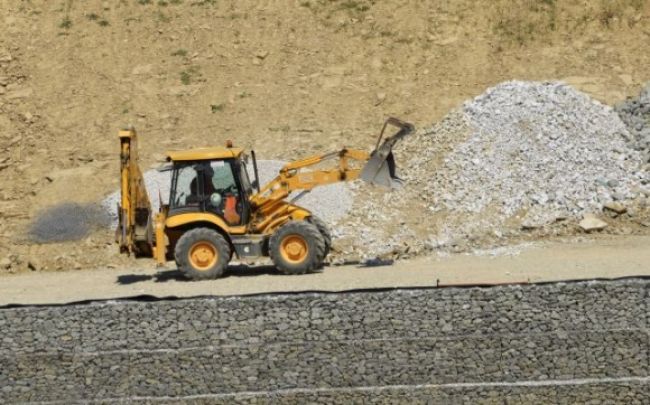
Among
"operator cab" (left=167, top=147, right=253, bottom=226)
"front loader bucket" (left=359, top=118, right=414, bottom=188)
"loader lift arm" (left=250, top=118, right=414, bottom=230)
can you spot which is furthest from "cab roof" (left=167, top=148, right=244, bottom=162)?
"front loader bucket" (left=359, top=118, right=414, bottom=188)

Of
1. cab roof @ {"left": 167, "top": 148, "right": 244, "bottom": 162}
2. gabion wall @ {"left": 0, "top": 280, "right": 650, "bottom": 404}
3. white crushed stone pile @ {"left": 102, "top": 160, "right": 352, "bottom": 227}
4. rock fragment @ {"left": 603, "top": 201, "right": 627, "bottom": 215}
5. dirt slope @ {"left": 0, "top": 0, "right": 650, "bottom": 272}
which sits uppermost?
dirt slope @ {"left": 0, "top": 0, "right": 650, "bottom": 272}

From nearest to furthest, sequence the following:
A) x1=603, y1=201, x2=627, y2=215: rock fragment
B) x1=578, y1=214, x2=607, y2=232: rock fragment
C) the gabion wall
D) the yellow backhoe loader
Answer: the gabion wall → the yellow backhoe loader → x1=578, y1=214, x2=607, y2=232: rock fragment → x1=603, y1=201, x2=627, y2=215: rock fragment

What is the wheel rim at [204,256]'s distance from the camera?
18828 millimetres

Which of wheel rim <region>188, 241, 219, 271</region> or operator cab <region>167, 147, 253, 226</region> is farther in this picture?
wheel rim <region>188, 241, 219, 271</region>

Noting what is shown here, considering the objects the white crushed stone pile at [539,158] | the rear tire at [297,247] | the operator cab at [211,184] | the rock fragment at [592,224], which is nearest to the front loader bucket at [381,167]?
the rear tire at [297,247]

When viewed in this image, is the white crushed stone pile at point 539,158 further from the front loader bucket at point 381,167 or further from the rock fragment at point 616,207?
the front loader bucket at point 381,167

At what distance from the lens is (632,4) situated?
1135 inches

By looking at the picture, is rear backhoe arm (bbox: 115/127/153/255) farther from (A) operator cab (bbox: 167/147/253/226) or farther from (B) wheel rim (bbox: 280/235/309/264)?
(B) wheel rim (bbox: 280/235/309/264)

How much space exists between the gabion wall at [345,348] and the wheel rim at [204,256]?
4.35 m

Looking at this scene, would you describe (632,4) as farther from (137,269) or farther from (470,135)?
(137,269)

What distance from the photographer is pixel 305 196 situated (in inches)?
885

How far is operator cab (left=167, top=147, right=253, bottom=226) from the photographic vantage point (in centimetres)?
1861

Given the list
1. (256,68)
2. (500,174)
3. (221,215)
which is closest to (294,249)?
(221,215)

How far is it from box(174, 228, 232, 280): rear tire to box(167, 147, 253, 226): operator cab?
400mm
